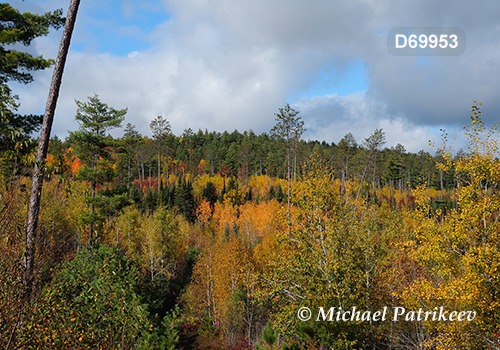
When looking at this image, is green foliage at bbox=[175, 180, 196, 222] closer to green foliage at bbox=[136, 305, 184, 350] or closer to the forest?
the forest

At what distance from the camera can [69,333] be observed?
19.3 ft

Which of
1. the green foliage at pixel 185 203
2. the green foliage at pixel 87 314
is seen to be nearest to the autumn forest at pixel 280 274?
the green foliage at pixel 87 314

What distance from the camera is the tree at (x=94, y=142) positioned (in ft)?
65.0

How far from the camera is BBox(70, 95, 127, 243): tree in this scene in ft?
65.0

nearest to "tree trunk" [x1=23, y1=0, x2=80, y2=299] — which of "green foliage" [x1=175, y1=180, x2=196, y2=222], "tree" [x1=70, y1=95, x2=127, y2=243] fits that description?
"tree" [x1=70, y1=95, x2=127, y2=243]

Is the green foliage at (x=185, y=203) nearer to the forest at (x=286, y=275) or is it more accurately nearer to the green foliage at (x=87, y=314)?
the forest at (x=286, y=275)

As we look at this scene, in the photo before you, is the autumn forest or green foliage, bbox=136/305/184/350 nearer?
the autumn forest

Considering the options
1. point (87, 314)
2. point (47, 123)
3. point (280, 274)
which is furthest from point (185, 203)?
point (47, 123)

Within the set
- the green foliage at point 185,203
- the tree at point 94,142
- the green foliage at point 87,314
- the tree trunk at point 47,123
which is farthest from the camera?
the green foliage at point 185,203

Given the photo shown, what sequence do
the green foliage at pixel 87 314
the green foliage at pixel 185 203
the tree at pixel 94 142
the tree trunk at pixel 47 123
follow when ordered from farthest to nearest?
the green foliage at pixel 185 203 → the tree at pixel 94 142 → the tree trunk at pixel 47 123 → the green foliage at pixel 87 314

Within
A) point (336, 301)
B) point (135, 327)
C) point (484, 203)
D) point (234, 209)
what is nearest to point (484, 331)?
point (484, 203)

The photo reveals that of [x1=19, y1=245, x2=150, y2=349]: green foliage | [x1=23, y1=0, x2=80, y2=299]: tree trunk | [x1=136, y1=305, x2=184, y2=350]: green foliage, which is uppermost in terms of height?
[x1=23, y1=0, x2=80, y2=299]: tree trunk

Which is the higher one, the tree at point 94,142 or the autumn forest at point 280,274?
the tree at point 94,142

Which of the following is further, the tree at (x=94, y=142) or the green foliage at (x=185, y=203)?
the green foliage at (x=185, y=203)
